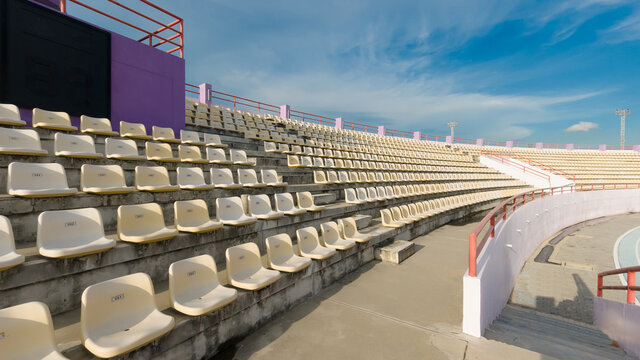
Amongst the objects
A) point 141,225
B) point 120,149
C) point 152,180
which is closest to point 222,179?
point 152,180

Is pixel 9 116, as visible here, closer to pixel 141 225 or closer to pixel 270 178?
pixel 141 225

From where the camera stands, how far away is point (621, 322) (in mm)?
4527

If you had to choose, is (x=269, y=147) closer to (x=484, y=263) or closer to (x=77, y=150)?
(x=77, y=150)

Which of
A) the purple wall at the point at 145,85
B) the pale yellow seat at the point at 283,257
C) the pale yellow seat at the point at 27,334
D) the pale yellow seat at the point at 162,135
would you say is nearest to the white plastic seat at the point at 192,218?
the pale yellow seat at the point at 283,257

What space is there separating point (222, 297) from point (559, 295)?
25.9ft

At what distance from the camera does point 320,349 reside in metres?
2.63

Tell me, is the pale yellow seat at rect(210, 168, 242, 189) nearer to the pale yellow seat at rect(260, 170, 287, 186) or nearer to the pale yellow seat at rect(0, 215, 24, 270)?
the pale yellow seat at rect(260, 170, 287, 186)

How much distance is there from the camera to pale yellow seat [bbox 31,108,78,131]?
4113 millimetres

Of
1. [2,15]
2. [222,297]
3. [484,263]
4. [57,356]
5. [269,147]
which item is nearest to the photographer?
[57,356]

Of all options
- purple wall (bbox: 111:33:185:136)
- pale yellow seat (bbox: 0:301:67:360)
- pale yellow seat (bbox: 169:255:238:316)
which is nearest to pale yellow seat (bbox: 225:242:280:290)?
→ pale yellow seat (bbox: 169:255:238:316)

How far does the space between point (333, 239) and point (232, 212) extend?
170cm

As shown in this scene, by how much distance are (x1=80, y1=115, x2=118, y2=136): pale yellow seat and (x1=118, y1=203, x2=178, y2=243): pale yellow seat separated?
262cm

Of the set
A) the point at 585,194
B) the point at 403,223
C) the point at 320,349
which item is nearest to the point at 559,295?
the point at 403,223

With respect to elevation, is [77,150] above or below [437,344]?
above
